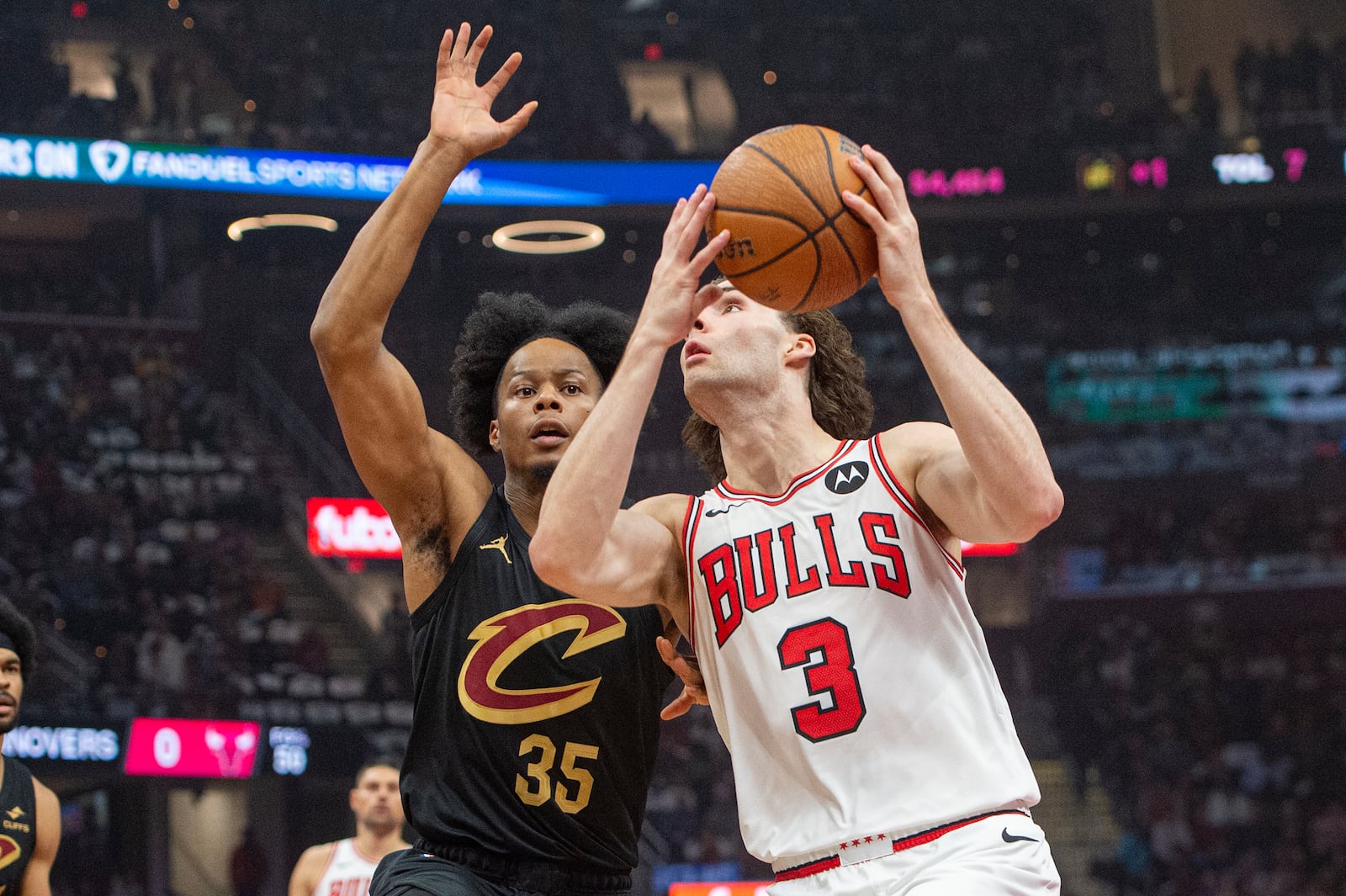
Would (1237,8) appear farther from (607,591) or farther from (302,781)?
(607,591)

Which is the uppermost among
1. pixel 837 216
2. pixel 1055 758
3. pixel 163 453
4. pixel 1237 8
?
pixel 1237 8

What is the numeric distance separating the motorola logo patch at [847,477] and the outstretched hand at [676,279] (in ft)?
1.84

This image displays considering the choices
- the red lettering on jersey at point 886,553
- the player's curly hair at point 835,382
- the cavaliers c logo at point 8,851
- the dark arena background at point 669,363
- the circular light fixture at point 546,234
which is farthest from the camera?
the circular light fixture at point 546,234

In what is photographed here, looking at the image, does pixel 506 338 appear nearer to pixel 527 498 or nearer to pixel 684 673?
pixel 527 498

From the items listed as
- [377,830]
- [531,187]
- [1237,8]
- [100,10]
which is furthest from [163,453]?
[1237,8]

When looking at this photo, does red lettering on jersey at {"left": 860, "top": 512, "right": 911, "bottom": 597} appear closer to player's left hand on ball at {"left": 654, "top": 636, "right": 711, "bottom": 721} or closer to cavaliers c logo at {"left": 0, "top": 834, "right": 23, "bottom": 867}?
player's left hand on ball at {"left": 654, "top": 636, "right": 711, "bottom": 721}

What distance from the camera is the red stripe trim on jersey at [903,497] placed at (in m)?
3.33

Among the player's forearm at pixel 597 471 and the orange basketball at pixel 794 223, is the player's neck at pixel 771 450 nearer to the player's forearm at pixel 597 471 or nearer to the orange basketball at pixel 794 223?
the orange basketball at pixel 794 223

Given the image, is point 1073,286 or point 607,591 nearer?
point 607,591

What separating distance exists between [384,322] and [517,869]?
4.87 ft

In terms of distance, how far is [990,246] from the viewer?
21.5 metres

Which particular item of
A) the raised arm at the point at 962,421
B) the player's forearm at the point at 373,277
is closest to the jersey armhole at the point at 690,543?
the raised arm at the point at 962,421

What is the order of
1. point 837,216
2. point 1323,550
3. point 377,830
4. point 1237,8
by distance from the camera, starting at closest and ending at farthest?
point 837,216 < point 377,830 < point 1323,550 < point 1237,8

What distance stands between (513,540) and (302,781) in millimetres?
13199
